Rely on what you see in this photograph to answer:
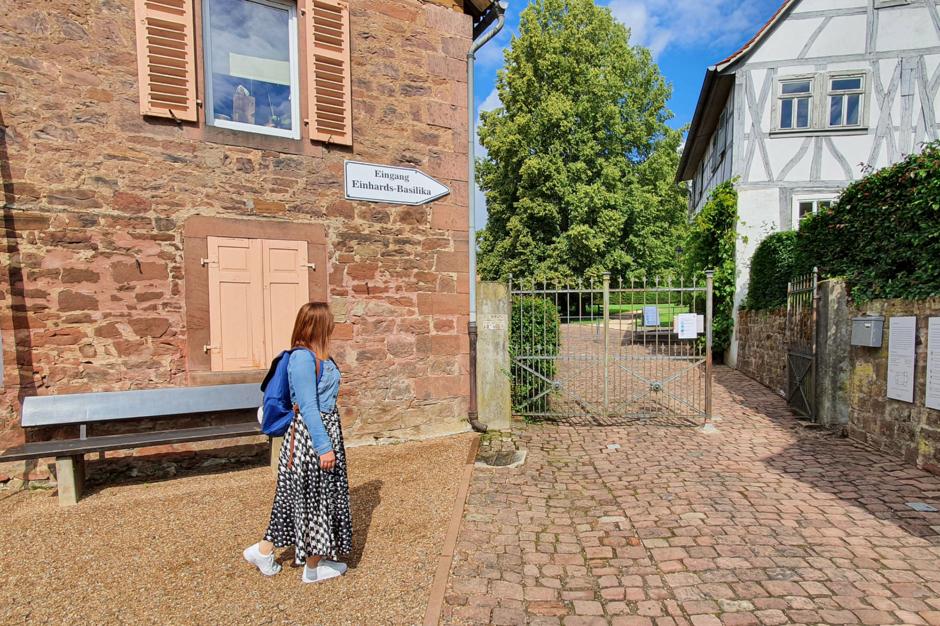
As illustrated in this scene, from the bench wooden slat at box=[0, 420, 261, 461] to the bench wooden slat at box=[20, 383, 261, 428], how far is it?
0.62 feet

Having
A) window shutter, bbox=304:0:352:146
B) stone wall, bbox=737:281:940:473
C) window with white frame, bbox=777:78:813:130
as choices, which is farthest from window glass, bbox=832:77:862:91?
window shutter, bbox=304:0:352:146

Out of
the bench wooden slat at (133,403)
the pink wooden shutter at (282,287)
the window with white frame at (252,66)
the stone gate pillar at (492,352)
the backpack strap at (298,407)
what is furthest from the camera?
the stone gate pillar at (492,352)

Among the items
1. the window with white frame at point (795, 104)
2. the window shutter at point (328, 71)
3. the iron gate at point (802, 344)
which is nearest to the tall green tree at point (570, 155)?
the window with white frame at point (795, 104)

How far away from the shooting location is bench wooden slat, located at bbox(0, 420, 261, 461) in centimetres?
416

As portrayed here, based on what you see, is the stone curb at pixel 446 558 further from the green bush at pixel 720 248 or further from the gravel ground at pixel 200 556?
the green bush at pixel 720 248

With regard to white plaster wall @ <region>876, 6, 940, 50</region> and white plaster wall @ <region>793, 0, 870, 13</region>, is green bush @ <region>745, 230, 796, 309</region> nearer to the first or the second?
white plaster wall @ <region>876, 6, 940, 50</region>

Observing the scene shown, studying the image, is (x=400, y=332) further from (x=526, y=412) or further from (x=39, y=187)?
(x=39, y=187)

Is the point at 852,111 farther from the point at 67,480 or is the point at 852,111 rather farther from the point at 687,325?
the point at 67,480

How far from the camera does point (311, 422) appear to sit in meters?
2.87

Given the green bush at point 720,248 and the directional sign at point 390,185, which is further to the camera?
the green bush at point 720,248

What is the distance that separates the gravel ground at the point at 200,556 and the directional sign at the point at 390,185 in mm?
3183

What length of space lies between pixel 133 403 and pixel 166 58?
3421 millimetres

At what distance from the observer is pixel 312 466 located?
2990 mm

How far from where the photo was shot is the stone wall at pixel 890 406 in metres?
4.95
